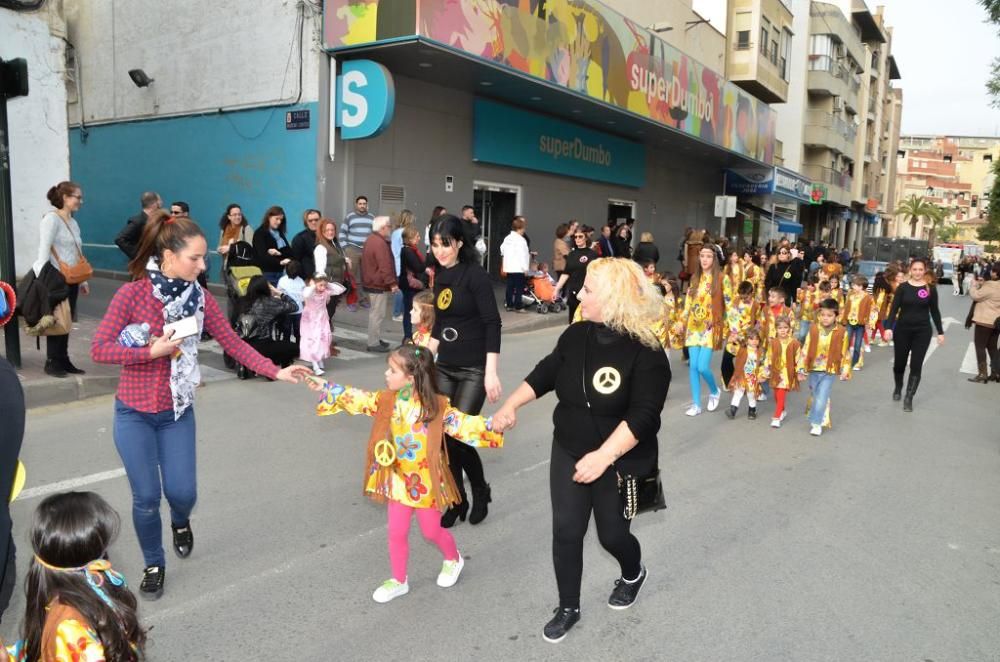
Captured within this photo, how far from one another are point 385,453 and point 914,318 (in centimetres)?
737

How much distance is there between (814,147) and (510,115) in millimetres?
33064

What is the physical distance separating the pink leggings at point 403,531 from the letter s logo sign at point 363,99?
33.6 feet

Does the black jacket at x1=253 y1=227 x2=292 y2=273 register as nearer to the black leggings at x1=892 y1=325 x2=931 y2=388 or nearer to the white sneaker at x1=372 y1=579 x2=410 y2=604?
the white sneaker at x1=372 y1=579 x2=410 y2=604

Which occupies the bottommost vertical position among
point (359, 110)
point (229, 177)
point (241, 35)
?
point (229, 177)

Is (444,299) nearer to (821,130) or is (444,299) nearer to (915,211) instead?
(821,130)

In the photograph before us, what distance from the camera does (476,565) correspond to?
4.30 metres

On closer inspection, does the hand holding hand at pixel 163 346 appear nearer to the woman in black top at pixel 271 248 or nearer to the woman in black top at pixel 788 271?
the woman in black top at pixel 271 248

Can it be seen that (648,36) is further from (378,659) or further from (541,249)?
(378,659)

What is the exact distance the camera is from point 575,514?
3365 mm

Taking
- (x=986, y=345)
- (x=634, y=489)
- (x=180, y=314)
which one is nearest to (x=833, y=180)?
(x=986, y=345)

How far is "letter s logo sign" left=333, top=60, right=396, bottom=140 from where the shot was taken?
12938 mm

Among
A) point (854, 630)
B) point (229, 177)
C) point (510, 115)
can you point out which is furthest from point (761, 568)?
point (510, 115)

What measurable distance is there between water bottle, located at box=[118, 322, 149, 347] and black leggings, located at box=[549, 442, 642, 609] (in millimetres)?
1874

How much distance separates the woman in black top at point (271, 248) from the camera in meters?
10.3
